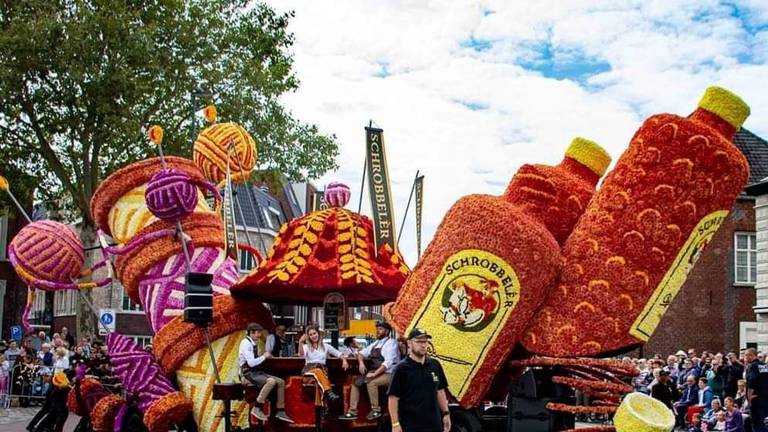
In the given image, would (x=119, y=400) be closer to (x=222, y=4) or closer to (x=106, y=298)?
(x=222, y=4)

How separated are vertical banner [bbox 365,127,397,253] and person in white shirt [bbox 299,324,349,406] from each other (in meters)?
1.48

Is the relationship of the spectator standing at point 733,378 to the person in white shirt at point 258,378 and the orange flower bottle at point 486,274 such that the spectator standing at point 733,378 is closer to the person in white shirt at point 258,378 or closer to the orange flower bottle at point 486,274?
the orange flower bottle at point 486,274

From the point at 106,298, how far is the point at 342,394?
37.5m

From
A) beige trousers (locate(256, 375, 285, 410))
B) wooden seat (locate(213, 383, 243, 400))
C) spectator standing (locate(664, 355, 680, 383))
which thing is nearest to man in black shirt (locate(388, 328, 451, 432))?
beige trousers (locate(256, 375, 285, 410))

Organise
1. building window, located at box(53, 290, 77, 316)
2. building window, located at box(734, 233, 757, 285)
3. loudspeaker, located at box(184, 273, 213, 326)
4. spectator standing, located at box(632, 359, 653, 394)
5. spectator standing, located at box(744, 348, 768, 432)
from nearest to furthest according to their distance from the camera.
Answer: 1. loudspeaker, located at box(184, 273, 213, 326)
2. spectator standing, located at box(744, 348, 768, 432)
3. spectator standing, located at box(632, 359, 653, 394)
4. building window, located at box(734, 233, 757, 285)
5. building window, located at box(53, 290, 77, 316)

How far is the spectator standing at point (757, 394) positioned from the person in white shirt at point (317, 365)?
7.50 meters

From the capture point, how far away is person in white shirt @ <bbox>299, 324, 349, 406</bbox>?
1348 cm

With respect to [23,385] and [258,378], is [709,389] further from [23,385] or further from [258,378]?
[23,385]

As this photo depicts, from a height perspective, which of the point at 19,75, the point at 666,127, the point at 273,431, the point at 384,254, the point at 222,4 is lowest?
the point at 273,431

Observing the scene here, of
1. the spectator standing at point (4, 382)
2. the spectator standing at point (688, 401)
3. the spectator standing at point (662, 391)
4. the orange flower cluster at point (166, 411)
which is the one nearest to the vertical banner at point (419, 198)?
the orange flower cluster at point (166, 411)

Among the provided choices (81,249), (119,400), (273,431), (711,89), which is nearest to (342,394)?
(273,431)

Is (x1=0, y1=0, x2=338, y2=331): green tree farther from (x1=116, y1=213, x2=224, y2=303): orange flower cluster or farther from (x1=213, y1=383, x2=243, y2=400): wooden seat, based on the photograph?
(x1=213, y1=383, x2=243, y2=400): wooden seat

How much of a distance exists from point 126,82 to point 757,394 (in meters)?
15.6

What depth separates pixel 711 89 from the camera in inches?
480
